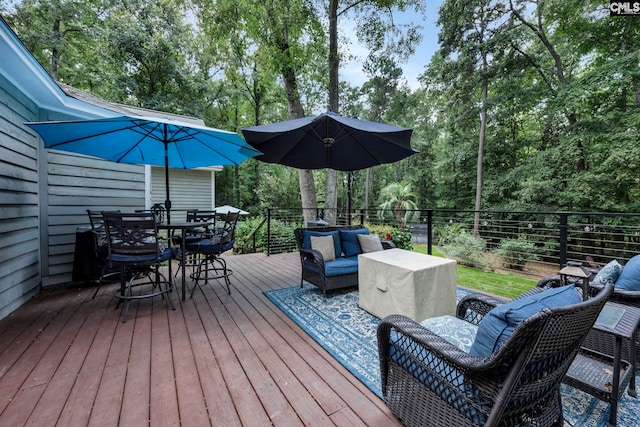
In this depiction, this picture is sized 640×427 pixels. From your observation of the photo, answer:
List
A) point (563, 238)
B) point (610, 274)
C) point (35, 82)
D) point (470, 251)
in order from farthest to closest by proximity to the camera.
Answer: point (470, 251) < point (563, 238) < point (35, 82) < point (610, 274)

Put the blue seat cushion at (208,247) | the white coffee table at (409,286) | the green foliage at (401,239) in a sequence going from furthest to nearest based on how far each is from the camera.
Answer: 1. the green foliage at (401,239)
2. the blue seat cushion at (208,247)
3. the white coffee table at (409,286)

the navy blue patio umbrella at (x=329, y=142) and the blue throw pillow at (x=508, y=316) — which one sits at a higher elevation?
the navy blue patio umbrella at (x=329, y=142)

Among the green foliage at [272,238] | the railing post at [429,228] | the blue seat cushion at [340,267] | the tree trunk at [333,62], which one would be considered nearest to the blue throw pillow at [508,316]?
the blue seat cushion at [340,267]

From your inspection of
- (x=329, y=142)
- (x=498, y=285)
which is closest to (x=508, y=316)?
(x=329, y=142)

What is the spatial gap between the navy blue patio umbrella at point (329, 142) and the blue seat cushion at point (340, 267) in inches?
66.9

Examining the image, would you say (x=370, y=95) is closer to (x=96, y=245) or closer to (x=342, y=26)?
(x=342, y=26)

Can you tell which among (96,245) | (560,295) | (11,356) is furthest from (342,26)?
(11,356)

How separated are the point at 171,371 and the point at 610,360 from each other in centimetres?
307

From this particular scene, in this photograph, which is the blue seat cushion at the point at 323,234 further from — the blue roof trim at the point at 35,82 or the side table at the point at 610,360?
the blue roof trim at the point at 35,82

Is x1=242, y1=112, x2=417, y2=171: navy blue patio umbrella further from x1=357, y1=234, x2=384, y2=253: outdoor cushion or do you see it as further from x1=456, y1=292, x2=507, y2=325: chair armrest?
x1=456, y1=292, x2=507, y2=325: chair armrest

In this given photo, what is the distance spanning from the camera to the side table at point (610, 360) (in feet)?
4.85

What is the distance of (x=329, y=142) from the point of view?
386 centimetres

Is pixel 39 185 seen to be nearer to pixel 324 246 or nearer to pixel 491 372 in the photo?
pixel 324 246

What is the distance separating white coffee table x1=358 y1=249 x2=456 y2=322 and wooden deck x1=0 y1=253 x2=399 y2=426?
88cm
